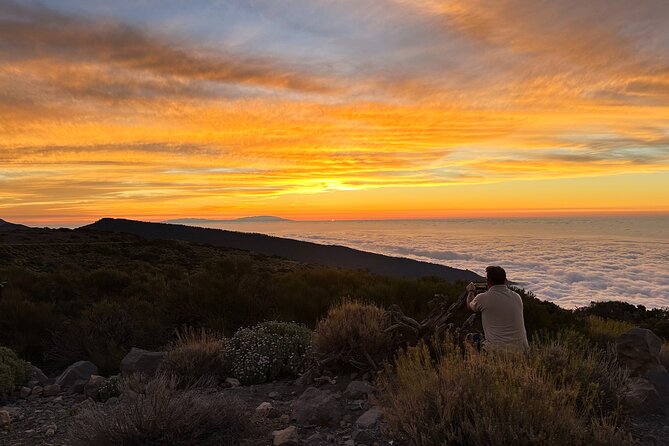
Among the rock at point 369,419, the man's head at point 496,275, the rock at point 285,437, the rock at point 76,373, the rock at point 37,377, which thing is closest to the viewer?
the rock at point 285,437

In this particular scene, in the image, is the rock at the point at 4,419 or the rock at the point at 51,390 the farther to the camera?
the rock at the point at 51,390

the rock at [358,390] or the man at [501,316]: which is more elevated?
the man at [501,316]

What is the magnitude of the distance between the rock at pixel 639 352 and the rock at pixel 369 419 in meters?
4.46

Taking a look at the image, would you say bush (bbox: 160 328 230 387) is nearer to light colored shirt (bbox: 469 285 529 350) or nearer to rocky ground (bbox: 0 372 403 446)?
rocky ground (bbox: 0 372 403 446)

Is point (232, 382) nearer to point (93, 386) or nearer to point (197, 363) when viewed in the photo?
point (197, 363)

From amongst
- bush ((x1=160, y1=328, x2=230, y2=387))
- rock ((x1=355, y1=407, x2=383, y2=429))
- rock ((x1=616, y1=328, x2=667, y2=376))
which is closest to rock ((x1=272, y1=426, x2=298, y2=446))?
rock ((x1=355, y1=407, x2=383, y2=429))

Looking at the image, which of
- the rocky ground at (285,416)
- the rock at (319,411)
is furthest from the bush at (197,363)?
the rock at (319,411)

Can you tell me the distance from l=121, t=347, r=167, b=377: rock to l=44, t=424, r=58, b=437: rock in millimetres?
1652

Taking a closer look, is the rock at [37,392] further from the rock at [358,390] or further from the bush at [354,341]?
the rock at [358,390]

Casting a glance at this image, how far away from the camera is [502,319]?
6297 millimetres

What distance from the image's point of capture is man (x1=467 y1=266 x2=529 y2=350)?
6238 mm

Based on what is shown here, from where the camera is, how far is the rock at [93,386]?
23.8 ft

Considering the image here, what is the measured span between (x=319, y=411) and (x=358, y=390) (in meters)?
0.82

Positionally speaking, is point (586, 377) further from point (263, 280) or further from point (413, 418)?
point (263, 280)
